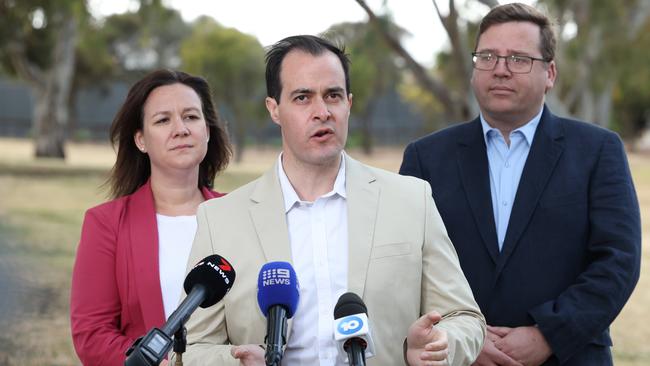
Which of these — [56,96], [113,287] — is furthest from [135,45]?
[113,287]

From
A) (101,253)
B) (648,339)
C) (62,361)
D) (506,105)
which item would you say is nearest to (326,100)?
(506,105)

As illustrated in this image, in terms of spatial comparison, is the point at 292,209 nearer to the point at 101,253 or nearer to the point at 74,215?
the point at 101,253

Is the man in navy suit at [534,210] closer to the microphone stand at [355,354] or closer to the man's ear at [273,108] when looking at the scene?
the man's ear at [273,108]

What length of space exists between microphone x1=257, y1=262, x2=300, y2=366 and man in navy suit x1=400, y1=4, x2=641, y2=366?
1487 millimetres

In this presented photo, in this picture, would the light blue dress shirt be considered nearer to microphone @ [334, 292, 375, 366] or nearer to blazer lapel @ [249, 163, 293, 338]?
blazer lapel @ [249, 163, 293, 338]

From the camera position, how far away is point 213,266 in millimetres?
2826

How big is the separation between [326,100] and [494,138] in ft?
4.16

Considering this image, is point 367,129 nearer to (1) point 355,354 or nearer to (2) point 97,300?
(2) point 97,300

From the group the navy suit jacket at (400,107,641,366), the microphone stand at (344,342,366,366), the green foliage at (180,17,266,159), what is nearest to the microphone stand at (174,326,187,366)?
the microphone stand at (344,342,366,366)

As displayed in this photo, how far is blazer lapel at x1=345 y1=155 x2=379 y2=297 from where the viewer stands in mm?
3242

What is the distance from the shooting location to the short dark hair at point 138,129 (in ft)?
15.6

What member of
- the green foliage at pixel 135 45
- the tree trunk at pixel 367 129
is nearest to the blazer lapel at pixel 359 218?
the green foliage at pixel 135 45

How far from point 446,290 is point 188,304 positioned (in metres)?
0.99

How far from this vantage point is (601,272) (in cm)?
400
